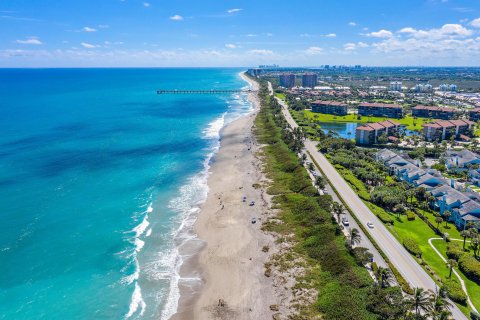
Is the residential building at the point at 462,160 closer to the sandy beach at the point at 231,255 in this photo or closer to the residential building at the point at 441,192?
the residential building at the point at 441,192

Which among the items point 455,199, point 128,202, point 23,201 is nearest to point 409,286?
point 455,199

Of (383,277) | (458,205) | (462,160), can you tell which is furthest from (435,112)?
(383,277)

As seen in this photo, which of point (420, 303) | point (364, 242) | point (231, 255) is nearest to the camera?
point (420, 303)

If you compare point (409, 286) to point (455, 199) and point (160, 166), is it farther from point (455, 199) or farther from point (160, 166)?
point (160, 166)

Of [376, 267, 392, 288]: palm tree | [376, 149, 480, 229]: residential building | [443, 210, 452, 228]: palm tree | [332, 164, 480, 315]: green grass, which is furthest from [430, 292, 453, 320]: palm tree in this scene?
[443, 210, 452, 228]: palm tree

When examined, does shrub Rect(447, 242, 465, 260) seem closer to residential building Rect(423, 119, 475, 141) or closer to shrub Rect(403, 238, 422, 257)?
shrub Rect(403, 238, 422, 257)

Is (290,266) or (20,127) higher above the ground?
(20,127)

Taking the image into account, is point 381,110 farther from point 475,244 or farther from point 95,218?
point 95,218

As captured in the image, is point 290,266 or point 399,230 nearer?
point 290,266
